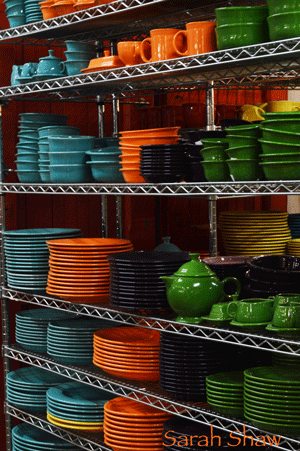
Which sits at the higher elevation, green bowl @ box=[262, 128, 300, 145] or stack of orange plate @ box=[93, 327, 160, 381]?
green bowl @ box=[262, 128, 300, 145]

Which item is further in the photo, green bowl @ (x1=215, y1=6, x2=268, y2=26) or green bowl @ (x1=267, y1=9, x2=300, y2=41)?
green bowl @ (x1=215, y1=6, x2=268, y2=26)

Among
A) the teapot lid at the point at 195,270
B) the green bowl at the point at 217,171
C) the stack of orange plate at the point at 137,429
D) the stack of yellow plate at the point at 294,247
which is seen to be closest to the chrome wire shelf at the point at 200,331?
the teapot lid at the point at 195,270

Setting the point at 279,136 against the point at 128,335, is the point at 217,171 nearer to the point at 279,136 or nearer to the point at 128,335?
the point at 279,136

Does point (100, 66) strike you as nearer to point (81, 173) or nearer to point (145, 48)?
point (145, 48)

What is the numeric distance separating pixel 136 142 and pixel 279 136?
680 millimetres

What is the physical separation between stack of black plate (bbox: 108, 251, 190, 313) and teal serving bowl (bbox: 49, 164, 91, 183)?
48cm

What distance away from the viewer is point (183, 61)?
6.43 ft

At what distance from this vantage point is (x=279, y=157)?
1705 millimetres

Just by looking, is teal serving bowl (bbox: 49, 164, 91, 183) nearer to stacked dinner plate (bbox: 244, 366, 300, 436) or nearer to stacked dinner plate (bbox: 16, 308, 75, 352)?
stacked dinner plate (bbox: 16, 308, 75, 352)

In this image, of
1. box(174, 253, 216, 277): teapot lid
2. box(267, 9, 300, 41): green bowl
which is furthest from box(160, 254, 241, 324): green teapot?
box(267, 9, 300, 41): green bowl

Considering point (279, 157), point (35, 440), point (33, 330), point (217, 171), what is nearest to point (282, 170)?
point (279, 157)

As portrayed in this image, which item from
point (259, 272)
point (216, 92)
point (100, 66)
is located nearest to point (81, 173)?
point (100, 66)

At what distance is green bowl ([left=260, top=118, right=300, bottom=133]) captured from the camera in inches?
66.3

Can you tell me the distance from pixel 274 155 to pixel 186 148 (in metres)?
0.46
